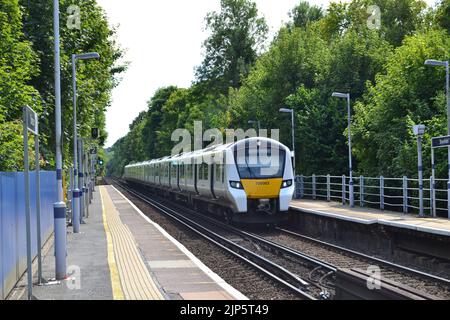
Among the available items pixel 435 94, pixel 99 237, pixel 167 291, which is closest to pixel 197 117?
pixel 435 94

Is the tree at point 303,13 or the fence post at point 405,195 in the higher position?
the tree at point 303,13

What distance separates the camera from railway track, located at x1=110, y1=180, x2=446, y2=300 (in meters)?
7.53

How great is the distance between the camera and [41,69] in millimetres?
20469

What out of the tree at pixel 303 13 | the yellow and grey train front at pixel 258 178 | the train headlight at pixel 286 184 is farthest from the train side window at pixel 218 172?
the tree at pixel 303 13

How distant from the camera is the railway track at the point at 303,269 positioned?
7528 mm

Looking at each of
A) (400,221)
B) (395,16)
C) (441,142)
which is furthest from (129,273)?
(395,16)

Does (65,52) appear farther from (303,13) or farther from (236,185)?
(303,13)

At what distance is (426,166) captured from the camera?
20312 millimetres

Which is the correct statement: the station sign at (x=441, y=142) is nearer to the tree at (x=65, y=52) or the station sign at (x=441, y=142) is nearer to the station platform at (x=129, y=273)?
the station platform at (x=129, y=273)

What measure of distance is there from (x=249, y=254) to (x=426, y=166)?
28.9ft

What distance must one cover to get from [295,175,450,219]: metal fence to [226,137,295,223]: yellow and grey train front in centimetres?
A: 337

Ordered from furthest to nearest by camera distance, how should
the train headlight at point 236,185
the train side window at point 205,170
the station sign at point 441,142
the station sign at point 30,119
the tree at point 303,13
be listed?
the tree at point 303,13, the train side window at point 205,170, the train headlight at point 236,185, the station sign at point 441,142, the station sign at point 30,119

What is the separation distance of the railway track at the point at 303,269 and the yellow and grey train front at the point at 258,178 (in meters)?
0.87
